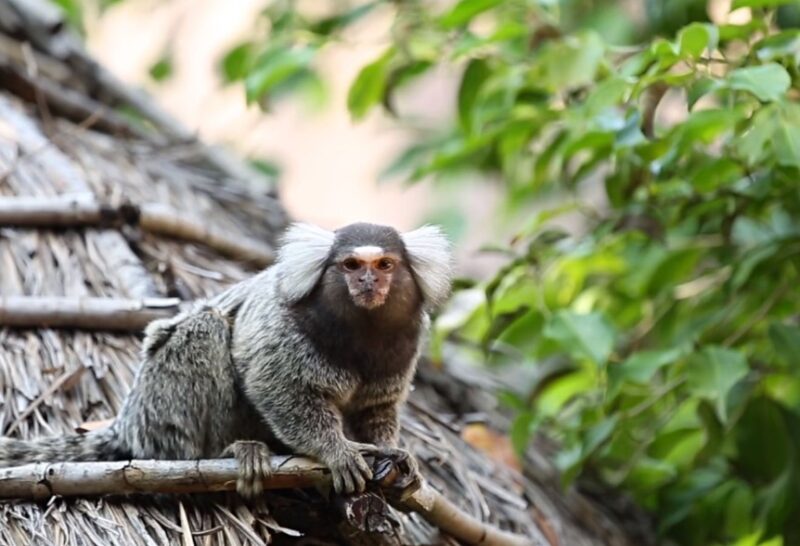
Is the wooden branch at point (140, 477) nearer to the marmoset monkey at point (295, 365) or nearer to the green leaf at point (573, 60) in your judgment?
the marmoset monkey at point (295, 365)

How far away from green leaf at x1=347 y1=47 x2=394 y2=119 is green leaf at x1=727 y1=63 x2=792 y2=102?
157 centimetres

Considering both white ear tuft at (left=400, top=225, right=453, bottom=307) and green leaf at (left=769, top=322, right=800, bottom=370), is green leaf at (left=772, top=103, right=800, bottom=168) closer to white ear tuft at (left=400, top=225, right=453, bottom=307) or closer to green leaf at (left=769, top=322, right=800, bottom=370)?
green leaf at (left=769, top=322, right=800, bottom=370)

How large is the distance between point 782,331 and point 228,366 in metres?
1.97

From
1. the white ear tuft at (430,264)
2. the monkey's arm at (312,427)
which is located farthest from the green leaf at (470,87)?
the monkey's arm at (312,427)

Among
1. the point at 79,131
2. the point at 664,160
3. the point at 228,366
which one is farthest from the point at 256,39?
the point at 228,366

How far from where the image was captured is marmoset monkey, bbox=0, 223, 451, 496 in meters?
3.07

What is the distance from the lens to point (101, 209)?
416 cm

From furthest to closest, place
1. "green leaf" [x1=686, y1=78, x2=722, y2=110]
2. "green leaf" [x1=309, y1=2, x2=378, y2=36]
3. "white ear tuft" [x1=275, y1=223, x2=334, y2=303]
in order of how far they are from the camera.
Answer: "green leaf" [x1=309, y1=2, x2=378, y2=36], "green leaf" [x1=686, y1=78, x2=722, y2=110], "white ear tuft" [x1=275, y1=223, x2=334, y2=303]

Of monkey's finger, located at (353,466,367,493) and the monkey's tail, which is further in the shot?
the monkey's tail

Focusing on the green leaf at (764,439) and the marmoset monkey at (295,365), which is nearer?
the marmoset monkey at (295,365)

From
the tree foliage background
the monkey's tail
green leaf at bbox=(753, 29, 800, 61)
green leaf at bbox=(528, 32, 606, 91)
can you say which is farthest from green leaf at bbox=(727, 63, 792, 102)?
the monkey's tail

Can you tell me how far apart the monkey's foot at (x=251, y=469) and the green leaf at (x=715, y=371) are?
152 centimetres

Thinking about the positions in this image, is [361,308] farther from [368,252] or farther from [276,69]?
[276,69]

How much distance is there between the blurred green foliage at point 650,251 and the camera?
3922 millimetres
